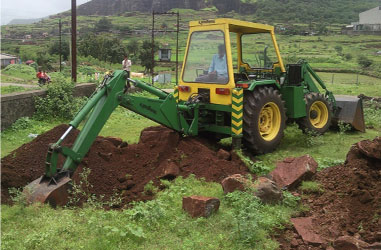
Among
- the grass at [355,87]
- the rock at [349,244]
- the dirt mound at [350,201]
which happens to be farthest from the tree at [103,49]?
the rock at [349,244]

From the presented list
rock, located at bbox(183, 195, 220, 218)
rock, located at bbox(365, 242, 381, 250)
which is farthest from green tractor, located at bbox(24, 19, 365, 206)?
rock, located at bbox(365, 242, 381, 250)

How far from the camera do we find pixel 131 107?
5.87 metres

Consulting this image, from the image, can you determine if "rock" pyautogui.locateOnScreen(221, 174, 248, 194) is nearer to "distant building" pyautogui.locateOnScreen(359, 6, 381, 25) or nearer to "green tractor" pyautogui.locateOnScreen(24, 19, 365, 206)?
"green tractor" pyautogui.locateOnScreen(24, 19, 365, 206)

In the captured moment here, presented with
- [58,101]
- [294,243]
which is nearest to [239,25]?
[294,243]

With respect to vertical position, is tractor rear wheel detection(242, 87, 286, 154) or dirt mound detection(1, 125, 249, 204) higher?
tractor rear wheel detection(242, 87, 286, 154)

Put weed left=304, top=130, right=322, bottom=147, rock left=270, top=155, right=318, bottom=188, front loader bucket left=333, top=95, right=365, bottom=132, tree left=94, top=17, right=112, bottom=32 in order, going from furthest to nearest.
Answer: tree left=94, top=17, right=112, bottom=32
front loader bucket left=333, top=95, right=365, bottom=132
weed left=304, top=130, right=322, bottom=147
rock left=270, top=155, right=318, bottom=188

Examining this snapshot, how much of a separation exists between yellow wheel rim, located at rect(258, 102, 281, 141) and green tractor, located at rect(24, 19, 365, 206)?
0.06 ft

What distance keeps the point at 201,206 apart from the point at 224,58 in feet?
10.9

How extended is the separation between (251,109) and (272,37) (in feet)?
6.49

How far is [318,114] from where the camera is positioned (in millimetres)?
9258

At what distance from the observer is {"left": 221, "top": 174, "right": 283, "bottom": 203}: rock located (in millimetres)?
4887

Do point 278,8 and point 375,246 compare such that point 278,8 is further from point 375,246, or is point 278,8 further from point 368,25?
point 375,246

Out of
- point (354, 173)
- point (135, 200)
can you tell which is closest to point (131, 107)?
point (135, 200)

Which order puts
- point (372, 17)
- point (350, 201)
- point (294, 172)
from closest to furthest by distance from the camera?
point (350, 201)
point (294, 172)
point (372, 17)
